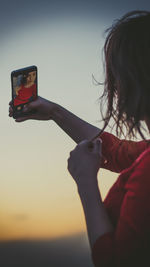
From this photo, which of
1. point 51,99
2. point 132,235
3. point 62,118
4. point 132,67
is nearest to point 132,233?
point 132,235

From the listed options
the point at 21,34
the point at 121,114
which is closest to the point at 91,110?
the point at 21,34

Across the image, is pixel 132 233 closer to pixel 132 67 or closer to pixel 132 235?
pixel 132 235

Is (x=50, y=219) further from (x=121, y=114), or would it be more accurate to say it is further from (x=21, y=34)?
(x=121, y=114)

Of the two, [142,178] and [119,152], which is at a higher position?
[142,178]

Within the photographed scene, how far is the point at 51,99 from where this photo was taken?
1.57 m

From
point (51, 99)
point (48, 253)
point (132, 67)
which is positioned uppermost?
point (132, 67)

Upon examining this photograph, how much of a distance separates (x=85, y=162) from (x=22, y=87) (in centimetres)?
40

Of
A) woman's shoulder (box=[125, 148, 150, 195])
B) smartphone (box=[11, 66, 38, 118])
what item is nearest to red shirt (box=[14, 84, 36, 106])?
smartphone (box=[11, 66, 38, 118])

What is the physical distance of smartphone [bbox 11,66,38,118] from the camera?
0.90 meters

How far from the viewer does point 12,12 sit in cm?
164

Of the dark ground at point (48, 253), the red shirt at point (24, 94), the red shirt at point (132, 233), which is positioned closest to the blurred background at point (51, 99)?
the dark ground at point (48, 253)

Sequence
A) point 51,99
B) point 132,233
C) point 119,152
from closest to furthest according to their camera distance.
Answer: point 132,233 → point 119,152 → point 51,99

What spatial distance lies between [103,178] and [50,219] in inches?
12.9

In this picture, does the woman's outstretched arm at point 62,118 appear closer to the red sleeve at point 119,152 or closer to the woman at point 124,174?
the red sleeve at point 119,152
